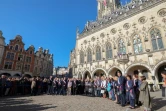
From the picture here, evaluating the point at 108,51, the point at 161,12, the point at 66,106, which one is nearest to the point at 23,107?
the point at 66,106

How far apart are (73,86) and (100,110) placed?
7467mm

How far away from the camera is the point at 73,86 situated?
12711 millimetres

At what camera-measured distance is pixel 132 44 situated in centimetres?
1914

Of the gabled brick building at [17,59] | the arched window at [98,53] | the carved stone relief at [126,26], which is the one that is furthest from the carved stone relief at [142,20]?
the gabled brick building at [17,59]

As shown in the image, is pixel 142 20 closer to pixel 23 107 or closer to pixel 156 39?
pixel 156 39

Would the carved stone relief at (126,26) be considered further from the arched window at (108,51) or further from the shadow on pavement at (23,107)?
the shadow on pavement at (23,107)

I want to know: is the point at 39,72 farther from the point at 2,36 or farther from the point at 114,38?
the point at 114,38

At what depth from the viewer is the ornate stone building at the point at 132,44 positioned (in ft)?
54.1

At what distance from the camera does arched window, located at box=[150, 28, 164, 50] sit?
16341 millimetres

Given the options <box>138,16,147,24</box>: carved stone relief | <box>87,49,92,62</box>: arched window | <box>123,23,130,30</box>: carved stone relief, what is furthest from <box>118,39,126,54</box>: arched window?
<box>87,49,92,62</box>: arched window

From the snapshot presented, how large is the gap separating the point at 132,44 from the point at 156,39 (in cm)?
370

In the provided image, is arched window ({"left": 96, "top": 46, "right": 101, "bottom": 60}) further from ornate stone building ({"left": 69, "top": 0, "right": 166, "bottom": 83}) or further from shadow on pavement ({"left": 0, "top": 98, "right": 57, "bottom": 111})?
shadow on pavement ({"left": 0, "top": 98, "right": 57, "bottom": 111})

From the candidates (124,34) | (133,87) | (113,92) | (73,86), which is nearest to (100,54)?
(124,34)

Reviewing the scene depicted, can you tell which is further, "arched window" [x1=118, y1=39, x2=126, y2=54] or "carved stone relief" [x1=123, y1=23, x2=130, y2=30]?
"carved stone relief" [x1=123, y1=23, x2=130, y2=30]
